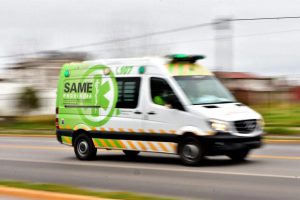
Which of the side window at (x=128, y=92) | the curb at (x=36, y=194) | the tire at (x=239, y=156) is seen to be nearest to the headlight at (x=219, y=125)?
the tire at (x=239, y=156)

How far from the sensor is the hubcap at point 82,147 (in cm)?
1443

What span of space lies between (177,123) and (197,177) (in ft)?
6.16

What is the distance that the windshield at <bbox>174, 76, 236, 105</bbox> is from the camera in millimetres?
12461

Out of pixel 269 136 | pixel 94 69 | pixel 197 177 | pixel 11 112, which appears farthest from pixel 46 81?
pixel 197 177

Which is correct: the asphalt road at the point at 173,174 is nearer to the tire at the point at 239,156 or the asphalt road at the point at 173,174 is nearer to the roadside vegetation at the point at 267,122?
the tire at the point at 239,156

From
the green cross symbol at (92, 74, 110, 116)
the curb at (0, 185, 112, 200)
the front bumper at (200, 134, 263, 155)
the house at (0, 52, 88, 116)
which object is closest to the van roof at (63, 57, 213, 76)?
the green cross symbol at (92, 74, 110, 116)

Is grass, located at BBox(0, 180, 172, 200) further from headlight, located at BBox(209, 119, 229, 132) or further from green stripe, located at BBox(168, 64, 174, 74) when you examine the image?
green stripe, located at BBox(168, 64, 174, 74)

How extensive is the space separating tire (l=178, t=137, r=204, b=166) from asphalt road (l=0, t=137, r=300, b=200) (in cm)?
18

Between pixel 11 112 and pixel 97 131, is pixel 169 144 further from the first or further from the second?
pixel 11 112

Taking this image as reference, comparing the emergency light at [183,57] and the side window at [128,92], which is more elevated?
the emergency light at [183,57]

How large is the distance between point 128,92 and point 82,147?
2090mm

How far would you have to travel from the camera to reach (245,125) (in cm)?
1198

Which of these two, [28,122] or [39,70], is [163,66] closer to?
[28,122]

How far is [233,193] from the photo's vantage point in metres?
8.78
